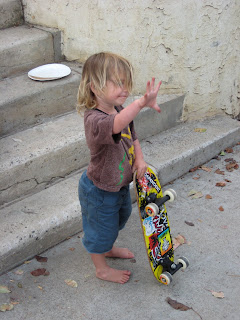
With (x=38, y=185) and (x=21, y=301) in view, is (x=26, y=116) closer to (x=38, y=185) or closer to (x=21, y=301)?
(x=38, y=185)

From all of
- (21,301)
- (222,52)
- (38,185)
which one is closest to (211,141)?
(222,52)

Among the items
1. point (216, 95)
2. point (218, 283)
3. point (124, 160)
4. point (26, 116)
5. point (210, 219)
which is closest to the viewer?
point (124, 160)

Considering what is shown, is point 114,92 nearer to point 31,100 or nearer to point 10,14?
point 31,100

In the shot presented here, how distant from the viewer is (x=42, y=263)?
303cm

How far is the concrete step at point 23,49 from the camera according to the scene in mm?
4254

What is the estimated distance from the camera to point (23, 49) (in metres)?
4.36

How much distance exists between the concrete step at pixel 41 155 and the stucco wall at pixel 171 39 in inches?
22.6

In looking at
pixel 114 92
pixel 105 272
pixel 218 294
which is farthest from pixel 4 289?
pixel 114 92

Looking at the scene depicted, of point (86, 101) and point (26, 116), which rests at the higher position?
point (86, 101)

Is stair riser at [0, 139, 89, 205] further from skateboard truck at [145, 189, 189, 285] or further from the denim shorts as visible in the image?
skateboard truck at [145, 189, 189, 285]

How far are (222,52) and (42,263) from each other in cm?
267

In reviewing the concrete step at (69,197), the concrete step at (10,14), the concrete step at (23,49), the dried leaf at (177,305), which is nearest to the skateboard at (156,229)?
the dried leaf at (177,305)

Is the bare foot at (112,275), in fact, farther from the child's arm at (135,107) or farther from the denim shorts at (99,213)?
the child's arm at (135,107)

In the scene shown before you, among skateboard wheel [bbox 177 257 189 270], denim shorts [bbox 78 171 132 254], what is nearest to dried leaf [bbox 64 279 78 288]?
denim shorts [bbox 78 171 132 254]
